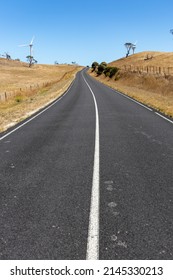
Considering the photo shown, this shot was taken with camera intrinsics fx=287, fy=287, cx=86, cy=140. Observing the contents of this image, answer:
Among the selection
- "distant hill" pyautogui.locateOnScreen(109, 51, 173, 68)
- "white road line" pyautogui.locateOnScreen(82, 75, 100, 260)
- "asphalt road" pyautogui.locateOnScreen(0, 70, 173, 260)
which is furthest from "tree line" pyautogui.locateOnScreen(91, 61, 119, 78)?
"white road line" pyautogui.locateOnScreen(82, 75, 100, 260)

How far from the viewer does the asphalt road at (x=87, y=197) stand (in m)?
3.85

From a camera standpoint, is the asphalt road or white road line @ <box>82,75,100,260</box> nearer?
white road line @ <box>82,75,100,260</box>

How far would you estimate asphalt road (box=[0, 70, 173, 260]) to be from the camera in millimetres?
3854

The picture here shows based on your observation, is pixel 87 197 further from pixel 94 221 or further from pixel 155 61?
pixel 155 61

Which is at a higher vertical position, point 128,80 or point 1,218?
point 128,80

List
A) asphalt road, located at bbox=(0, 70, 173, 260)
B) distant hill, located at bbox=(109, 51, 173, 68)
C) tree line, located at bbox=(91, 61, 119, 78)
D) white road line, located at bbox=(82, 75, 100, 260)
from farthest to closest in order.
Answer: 1. distant hill, located at bbox=(109, 51, 173, 68)
2. tree line, located at bbox=(91, 61, 119, 78)
3. asphalt road, located at bbox=(0, 70, 173, 260)
4. white road line, located at bbox=(82, 75, 100, 260)

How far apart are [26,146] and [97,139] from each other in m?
2.49

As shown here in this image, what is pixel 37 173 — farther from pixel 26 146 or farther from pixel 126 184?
pixel 26 146

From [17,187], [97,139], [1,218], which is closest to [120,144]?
[97,139]

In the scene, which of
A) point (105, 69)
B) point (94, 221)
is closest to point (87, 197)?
point (94, 221)

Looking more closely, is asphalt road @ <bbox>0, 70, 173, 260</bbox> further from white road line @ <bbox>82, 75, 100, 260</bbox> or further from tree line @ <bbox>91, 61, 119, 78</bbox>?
tree line @ <bbox>91, 61, 119, 78</bbox>

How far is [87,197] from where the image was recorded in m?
5.37

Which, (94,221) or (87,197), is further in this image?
(87,197)

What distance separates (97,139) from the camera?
401 inches
